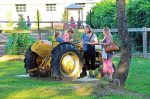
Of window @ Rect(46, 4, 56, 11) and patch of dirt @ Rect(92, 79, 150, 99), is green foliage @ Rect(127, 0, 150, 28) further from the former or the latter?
window @ Rect(46, 4, 56, 11)

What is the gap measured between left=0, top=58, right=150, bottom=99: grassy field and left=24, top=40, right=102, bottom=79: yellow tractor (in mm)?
459

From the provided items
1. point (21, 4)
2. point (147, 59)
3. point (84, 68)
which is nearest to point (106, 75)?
point (84, 68)

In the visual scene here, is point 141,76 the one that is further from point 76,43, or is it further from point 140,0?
point 140,0

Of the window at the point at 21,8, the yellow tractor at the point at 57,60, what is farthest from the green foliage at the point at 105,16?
the window at the point at 21,8

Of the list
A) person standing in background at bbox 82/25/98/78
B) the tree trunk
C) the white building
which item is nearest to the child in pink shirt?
person standing in background at bbox 82/25/98/78

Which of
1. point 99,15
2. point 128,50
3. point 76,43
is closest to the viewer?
point 128,50

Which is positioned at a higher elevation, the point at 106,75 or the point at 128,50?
the point at 128,50

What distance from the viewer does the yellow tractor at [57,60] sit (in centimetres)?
1583

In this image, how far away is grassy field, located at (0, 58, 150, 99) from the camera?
1079cm

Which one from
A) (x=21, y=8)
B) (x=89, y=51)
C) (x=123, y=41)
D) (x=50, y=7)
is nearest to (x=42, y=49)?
(x=89, y=51)

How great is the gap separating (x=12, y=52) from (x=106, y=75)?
30.0ft

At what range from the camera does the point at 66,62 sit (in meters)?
16.1

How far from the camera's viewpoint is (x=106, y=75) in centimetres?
1628

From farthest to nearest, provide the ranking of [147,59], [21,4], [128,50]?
[21,4] < [147,59] < [128,50]
